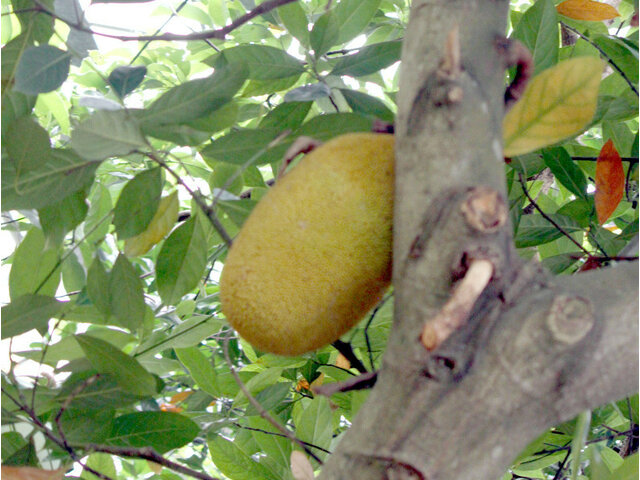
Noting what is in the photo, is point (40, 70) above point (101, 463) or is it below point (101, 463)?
above

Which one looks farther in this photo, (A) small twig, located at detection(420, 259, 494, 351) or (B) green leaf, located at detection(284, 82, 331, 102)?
(B) green leaf, located at detection(284, 82, 331, 102)

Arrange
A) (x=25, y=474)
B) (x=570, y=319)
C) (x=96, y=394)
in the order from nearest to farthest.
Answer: (x=570, y=319) < (x=25, y=474) < (x=96, y=394)

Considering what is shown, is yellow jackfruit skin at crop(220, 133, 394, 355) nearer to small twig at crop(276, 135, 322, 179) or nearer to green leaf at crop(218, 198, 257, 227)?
small twig at crop(276, 135, 322, 179)

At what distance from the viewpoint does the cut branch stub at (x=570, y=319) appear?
1.22 feet

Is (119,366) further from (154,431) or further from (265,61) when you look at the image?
(265,61)

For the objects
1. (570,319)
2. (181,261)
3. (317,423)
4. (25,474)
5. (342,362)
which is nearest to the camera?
(570,319)

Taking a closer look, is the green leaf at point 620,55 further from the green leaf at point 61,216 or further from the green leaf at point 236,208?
the green leaf at point 61,216

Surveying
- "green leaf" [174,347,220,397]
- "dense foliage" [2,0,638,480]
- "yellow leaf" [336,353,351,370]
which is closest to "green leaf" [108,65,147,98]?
"dense foliage" [2,0,638,480]

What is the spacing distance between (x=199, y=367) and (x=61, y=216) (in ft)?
1.30

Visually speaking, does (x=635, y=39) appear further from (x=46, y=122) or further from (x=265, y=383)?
(x=46, y=122)

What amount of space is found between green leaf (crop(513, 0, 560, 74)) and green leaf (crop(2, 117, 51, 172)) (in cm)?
53

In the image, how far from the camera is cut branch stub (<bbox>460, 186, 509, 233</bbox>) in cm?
41

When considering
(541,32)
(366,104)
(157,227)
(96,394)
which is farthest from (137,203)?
(541,32)

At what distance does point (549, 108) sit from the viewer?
1.67ft
